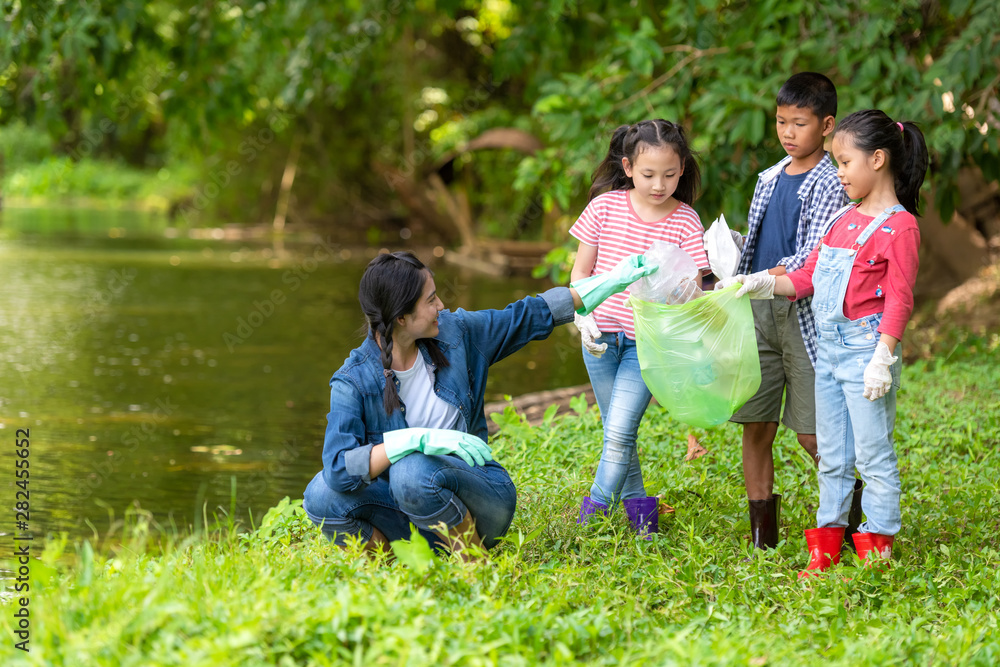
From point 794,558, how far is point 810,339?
2.39ft

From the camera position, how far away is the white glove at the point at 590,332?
3.54m

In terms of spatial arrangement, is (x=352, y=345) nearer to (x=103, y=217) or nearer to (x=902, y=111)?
(x=902, y=111)

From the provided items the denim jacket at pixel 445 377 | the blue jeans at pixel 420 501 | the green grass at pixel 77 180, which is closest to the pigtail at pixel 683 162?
the denim jacket at pixel 445 377

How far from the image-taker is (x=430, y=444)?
10.0ft

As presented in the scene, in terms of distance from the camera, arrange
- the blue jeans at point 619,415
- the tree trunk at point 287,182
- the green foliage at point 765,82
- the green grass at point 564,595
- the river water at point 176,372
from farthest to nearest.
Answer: the tree trunk at point 287,182 < the green foliage at point 765,82 < the river water at point 176,372 < the blue jeans at point 619,415 < the green grass at point 564,595

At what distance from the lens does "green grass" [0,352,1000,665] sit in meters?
2.32

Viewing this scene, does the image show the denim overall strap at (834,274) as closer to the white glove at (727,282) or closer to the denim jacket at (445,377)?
the white glove at (727,282)

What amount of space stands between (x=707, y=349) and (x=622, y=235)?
1.73 feet

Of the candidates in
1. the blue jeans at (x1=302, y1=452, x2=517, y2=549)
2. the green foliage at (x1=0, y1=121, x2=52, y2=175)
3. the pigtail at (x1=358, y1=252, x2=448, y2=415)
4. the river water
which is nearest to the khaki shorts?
the blue jeans at (x1=302, y1=452, x2=517, y2=549)

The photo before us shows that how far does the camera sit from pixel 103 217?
2631 cm

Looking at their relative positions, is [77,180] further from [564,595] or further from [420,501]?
[564,595]

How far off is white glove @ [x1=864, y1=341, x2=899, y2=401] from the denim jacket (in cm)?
94

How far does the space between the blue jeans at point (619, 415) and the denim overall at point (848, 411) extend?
0.60m

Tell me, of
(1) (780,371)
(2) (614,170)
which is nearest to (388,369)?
(2) (614,170)
